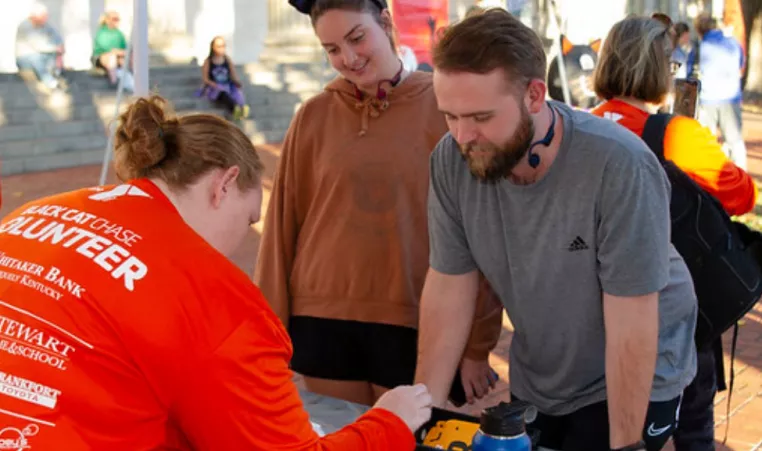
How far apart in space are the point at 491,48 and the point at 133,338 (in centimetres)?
86

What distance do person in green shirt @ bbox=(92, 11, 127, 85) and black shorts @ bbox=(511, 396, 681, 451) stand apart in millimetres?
13037

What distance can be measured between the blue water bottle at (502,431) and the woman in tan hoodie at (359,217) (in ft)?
2.73

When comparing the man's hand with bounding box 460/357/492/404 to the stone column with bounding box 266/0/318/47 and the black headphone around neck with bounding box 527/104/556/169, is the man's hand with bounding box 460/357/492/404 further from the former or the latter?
the stone column with bounding box 266/0/318/47

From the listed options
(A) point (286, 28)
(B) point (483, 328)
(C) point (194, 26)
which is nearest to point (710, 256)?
(B) point (483, 328)

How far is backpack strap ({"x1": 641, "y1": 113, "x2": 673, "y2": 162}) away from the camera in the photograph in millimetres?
2922

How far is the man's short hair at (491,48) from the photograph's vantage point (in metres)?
2.02

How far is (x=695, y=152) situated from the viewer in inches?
117

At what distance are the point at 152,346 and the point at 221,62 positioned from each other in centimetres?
1372

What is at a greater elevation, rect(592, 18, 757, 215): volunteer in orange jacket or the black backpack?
rect(592, 18, 757, 215): volunteer in orange jacket

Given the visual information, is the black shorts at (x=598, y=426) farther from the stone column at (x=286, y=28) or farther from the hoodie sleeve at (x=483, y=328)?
the stone column at (x=286, y=28)

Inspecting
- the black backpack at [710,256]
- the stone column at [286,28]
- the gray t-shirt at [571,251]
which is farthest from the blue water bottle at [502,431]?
the stone column at [286,28]

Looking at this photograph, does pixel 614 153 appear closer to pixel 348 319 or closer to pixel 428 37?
pixel 348 319

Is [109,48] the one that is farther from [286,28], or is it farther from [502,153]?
[502,153]

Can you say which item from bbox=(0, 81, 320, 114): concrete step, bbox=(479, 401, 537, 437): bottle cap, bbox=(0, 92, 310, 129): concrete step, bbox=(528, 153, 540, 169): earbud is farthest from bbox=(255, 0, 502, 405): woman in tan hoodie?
bbox=(0, 92, 310, 129): concrete step
